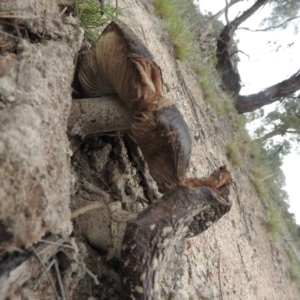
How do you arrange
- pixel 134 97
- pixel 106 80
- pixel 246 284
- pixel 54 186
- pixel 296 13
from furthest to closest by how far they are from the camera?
pixel 296 13 < pixel 246 284 < pixel 106 80 < pixel 134 97 < pixel 54 186

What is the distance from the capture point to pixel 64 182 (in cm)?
86

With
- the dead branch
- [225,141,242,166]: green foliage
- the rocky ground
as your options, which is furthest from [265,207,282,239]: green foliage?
the dead branch

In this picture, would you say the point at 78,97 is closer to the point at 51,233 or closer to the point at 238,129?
the point at 51,233

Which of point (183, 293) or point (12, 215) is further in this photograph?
point (183, 293)

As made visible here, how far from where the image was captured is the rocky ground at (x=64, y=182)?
728 mm

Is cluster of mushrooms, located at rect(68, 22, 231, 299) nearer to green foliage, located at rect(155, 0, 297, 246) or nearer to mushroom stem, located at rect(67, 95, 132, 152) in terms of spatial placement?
mushroom stem, located at rect(67, 95, 132, 152)

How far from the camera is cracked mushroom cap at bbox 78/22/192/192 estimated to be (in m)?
0.95

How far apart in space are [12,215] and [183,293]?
92 cm

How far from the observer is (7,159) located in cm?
71

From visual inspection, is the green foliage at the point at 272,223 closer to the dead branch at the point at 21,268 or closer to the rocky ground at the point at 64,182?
the rocky ground at the point at 64,182

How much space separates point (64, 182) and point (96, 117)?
Result: 31cm

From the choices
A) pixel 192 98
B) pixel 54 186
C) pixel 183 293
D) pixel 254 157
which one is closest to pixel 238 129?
pixel 254 157

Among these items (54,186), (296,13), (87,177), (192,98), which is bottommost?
(54,186)

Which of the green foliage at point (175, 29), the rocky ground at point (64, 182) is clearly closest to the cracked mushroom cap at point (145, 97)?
the rocky ground at point (64, 182)
